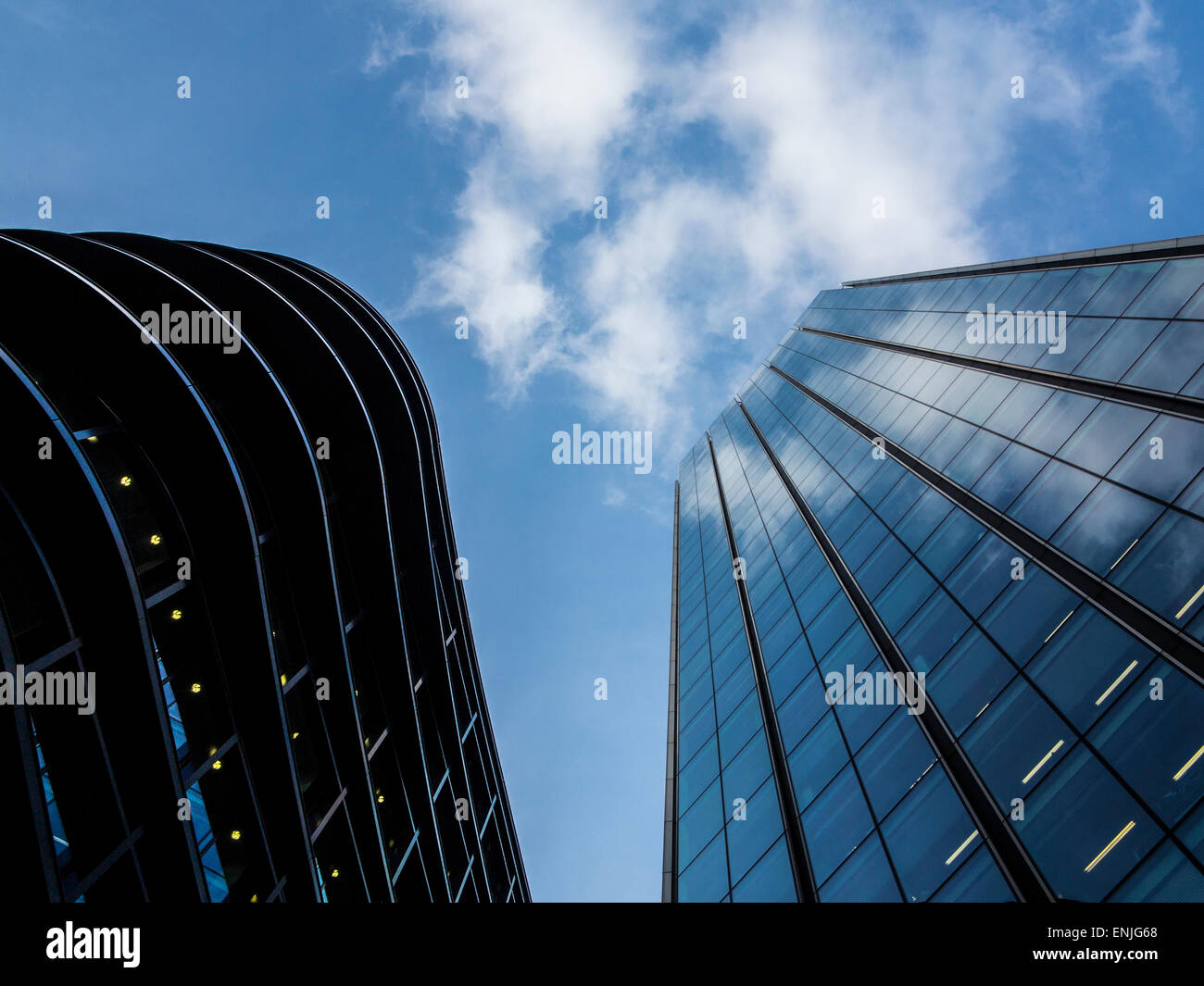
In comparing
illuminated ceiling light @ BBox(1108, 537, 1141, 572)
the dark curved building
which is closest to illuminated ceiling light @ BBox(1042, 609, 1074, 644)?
illuminated ceiling light @ BBox(1108, 537, 1141, 572)

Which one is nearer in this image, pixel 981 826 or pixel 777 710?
pixel 981 826

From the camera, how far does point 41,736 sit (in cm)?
966

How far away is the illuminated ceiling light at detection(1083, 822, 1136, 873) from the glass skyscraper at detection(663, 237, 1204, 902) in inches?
1.6

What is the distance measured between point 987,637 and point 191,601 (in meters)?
15.2

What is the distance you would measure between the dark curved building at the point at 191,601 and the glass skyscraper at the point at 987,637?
923 centimetres

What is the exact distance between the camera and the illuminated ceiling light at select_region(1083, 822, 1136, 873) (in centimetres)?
748

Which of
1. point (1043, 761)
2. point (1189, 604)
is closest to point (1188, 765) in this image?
point (1043, 761)

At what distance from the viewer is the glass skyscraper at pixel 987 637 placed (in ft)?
27.6

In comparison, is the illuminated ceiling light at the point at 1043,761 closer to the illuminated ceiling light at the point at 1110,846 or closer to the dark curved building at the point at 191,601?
the illuminated ceiling light at the point at 1110,846

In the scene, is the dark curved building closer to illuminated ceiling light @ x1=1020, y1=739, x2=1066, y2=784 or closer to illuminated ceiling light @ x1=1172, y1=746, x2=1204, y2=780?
illuminated ceiling light @ x1=1020, y1=739, x2=1066, y2=784

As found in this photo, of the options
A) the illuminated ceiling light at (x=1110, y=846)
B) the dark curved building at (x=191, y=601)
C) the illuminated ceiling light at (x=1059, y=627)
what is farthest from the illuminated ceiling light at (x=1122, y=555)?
the dark curved building at (x=191, y=601)
